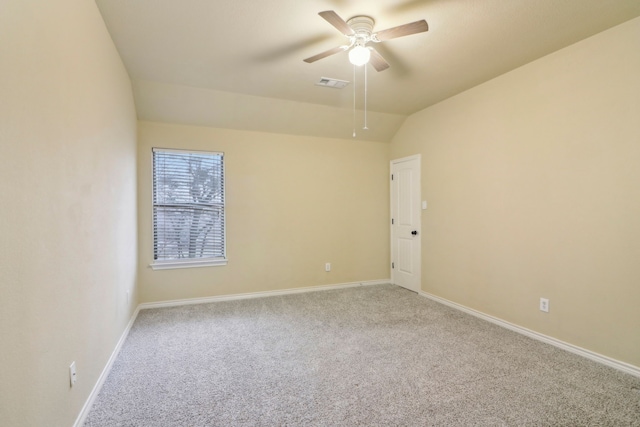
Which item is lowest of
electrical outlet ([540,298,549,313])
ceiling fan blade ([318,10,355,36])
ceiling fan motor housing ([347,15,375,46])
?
electrical outlet ([540,298,549,313])

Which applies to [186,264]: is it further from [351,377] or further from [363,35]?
[363,35]

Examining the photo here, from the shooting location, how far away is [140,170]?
12.7 ft

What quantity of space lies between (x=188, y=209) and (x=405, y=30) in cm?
340

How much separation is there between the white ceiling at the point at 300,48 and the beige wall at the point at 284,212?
391 millimetres

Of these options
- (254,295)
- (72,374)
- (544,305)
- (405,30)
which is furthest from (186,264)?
(544,305)

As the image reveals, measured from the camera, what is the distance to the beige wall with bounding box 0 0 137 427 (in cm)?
114

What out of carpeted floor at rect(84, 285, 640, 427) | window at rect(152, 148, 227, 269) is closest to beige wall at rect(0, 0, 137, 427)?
carpeted floor at rect(84, 285, 640, 427)

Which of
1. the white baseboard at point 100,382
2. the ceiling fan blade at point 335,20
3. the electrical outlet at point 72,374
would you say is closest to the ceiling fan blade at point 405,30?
the ceiling fan blade at point 335,20

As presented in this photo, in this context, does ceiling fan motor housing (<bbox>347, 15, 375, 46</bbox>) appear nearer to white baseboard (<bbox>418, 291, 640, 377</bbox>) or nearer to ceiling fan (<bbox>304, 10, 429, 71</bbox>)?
ceiling fan (<bbox>304, 10, 429, 71</bbox>)

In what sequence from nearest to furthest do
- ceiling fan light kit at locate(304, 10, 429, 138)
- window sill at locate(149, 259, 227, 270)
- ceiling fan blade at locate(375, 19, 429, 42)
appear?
ceiling fan blade at locate(375, 19, 429, 42) < ceiling fan light kit at locate(304, 10, 429, 138) < window sill at locate(149, 259, 227, 270)

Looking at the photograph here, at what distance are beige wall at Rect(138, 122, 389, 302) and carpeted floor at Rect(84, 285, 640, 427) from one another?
83cm

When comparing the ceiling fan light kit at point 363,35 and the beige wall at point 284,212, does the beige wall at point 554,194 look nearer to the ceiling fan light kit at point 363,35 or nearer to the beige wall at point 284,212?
the beige wall at point 284,212

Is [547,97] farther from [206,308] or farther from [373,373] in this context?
[206,308]

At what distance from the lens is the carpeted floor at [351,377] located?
1.86 metres
